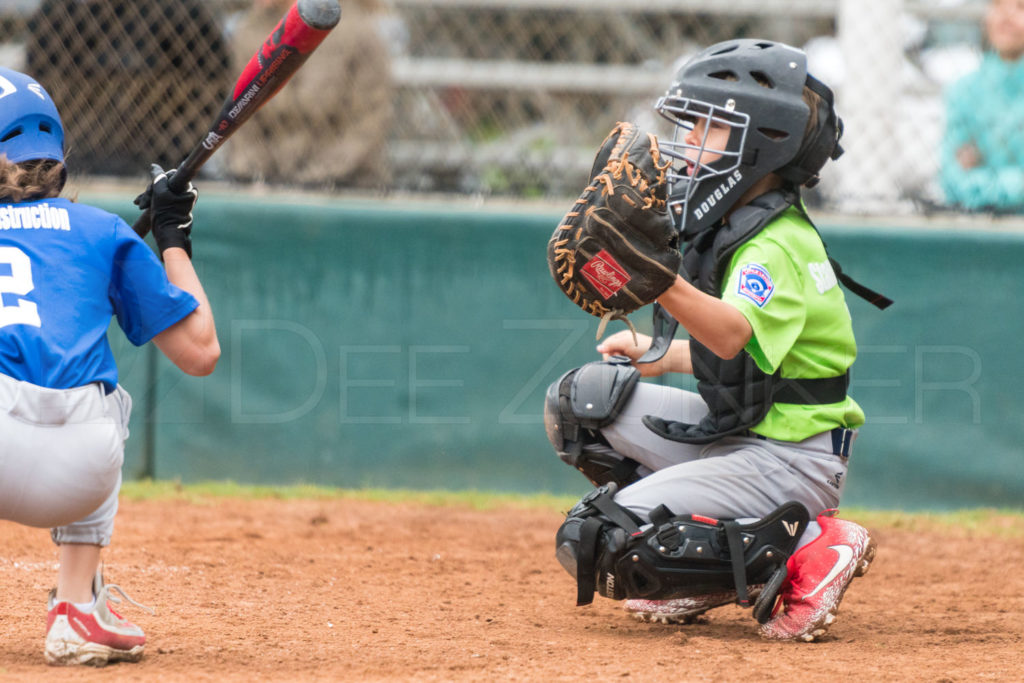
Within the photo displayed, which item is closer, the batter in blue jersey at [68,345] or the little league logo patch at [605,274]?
the batter in blue jersey at [68,345]

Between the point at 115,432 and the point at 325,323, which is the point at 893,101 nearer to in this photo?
the point at 325,323

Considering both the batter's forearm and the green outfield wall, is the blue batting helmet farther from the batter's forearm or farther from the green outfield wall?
the green outfield wall

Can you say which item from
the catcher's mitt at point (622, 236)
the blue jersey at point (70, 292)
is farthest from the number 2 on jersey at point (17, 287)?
the catcher's mitt at point (622, 236)

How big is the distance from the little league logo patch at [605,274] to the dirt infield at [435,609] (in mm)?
859

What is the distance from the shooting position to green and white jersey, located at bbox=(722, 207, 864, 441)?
2.93m

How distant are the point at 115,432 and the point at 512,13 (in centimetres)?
384

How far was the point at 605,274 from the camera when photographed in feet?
9.13

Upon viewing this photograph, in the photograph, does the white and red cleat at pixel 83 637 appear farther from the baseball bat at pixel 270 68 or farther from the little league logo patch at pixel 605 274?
the little league logo patch at pixel 605 274

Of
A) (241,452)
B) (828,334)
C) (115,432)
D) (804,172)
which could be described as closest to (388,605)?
(115,432)

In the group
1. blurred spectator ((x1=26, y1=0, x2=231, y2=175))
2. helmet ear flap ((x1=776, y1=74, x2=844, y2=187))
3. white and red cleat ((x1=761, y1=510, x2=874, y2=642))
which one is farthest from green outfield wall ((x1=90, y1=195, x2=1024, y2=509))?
white and red cleat ((x1=761, y1=510, x2=874, y2=642))

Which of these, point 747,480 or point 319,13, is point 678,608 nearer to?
point 747,480

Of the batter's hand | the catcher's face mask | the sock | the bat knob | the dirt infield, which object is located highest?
the bat knob

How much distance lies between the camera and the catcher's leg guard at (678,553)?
3.06m

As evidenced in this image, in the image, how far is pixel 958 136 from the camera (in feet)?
17.5
